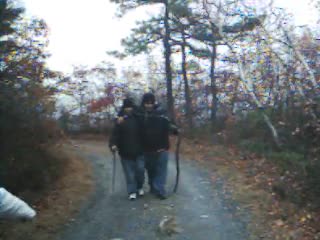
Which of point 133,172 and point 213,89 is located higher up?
point 213,89

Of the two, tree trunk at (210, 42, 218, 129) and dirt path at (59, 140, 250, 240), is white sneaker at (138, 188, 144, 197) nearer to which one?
dirt path at (59, 140, 250, 240)

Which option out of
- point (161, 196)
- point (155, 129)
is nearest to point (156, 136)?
point (155, 129)

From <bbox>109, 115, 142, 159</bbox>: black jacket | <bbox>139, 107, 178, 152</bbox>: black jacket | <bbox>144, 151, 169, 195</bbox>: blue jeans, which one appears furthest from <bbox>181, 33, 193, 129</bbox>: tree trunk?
<bbox>109, 115, 142, 159</bbox>: black jacket

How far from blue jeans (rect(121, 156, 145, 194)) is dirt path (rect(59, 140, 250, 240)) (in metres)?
0.32

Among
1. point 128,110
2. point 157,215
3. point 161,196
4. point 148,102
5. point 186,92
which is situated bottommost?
point 157,215

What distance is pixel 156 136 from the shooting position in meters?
9.36

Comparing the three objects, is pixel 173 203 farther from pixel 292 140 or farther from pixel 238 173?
pixel 292 140

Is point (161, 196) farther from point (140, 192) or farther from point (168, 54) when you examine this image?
point (168, 54)

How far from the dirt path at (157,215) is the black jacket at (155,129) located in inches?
43.4

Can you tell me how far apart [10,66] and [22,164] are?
430cm

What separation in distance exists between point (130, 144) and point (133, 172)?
60 cm

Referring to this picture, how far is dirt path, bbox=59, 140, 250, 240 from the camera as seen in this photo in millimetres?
7289

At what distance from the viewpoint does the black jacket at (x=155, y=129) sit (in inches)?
367

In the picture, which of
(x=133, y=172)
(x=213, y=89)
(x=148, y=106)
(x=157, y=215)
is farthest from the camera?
(x=213, y=89)
